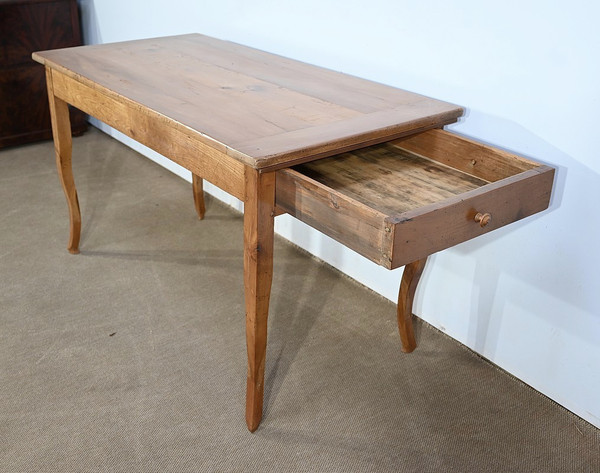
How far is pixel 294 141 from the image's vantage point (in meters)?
1.34

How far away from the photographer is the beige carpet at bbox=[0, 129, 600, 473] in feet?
4.90

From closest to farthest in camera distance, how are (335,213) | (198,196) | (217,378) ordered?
(335,213)
(217,378)
(198,196)

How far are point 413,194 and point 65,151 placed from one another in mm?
1192

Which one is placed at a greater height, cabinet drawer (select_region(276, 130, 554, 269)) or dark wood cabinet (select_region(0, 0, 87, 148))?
cabinet drawer (select_region(276, 130, 554, 269))

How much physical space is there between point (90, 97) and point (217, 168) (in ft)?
1.95

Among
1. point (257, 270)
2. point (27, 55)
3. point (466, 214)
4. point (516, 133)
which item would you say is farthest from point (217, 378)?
point (27, 55)

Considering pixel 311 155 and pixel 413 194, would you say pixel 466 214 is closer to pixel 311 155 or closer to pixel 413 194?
pixel 413 194

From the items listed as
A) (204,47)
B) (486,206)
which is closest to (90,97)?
(204,47)

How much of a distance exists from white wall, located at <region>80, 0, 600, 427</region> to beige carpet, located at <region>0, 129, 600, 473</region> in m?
0.09

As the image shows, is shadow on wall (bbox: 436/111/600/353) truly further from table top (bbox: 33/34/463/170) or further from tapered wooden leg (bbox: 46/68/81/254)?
tapered wooden leg (bbox: 46/68/81/254)

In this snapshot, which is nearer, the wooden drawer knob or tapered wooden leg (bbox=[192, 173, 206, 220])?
the wooden drawer knob

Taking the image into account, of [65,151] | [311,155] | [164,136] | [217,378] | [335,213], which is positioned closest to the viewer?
[335,213]

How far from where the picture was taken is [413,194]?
1.40 m

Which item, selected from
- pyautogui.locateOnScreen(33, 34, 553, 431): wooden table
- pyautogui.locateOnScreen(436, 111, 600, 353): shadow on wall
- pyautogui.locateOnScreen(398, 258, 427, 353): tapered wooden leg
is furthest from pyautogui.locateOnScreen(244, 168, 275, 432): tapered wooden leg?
pyautogui.locateOnScreen(436, 111, 600, 353): shadow on wall
